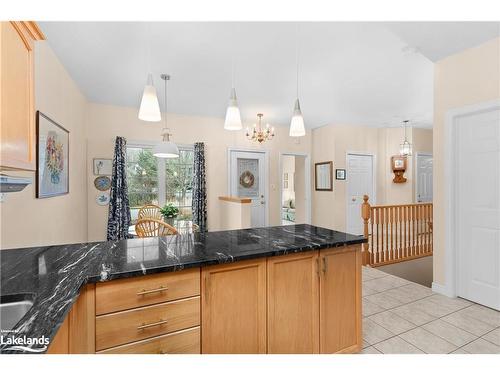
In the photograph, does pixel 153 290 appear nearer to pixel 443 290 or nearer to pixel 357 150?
pixel 443 290

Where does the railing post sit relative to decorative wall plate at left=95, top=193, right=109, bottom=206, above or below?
below

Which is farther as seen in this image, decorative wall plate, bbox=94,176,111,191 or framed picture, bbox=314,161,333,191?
framed picture, bbox=314,161,333,191

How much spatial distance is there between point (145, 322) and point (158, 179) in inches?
156

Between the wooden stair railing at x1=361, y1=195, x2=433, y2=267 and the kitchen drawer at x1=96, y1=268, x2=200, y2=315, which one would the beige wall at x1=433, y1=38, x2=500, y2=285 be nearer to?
the wooden stair railing at x1=361, y1=195, x2=433, y2=267

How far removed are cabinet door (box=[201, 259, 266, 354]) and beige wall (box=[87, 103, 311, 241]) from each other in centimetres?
381

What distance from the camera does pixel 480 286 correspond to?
8.45 feet

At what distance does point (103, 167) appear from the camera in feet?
14.2

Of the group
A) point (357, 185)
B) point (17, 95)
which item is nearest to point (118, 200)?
point (17, 95)

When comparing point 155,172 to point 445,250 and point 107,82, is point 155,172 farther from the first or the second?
point 445,250

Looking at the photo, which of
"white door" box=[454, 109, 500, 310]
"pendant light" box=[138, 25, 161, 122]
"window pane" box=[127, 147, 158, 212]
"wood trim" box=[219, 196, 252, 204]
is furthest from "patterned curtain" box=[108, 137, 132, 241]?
"white door" box=[454, 109, 500, 310]

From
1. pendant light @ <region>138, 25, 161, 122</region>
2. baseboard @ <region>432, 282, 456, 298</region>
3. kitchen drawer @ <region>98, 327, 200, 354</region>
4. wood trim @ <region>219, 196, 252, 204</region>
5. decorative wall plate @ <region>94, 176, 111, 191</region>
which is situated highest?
pendant light @ <region>138, 25, 161, 122</region>
